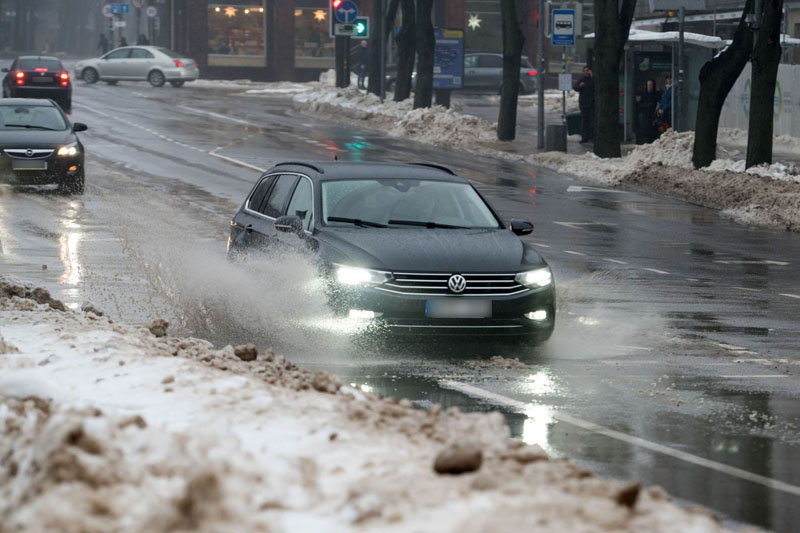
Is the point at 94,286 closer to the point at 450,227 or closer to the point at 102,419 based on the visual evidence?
the point at 450,227

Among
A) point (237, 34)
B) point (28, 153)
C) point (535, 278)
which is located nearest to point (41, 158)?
point (28, 153)

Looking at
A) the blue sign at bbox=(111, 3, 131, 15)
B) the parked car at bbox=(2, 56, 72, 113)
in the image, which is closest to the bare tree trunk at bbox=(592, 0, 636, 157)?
the parked car at bbox=(2, 56, 72, 113)

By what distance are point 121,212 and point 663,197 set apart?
10.1 meters

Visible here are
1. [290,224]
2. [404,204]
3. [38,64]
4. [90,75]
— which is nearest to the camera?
[290,224]

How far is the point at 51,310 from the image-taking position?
11258 mm

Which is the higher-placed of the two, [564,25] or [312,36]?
[564,25]

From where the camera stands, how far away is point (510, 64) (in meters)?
38.0

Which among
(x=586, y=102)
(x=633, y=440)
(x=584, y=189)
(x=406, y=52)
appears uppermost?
(x=406, y=52)

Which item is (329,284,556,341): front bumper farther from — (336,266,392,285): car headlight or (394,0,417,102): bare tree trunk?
(394,0,417,102): bare tree trunk

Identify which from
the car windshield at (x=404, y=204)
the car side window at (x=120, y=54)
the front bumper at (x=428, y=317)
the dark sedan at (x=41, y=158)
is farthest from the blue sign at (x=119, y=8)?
the front bumper at (x=428, y=317)

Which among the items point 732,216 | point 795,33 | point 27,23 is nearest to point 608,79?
point 732,216

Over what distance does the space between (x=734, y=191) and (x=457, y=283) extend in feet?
50.0

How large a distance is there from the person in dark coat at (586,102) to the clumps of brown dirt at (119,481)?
3257 centimetres

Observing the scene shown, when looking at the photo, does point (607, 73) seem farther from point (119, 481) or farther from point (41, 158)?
point (119, 481)
